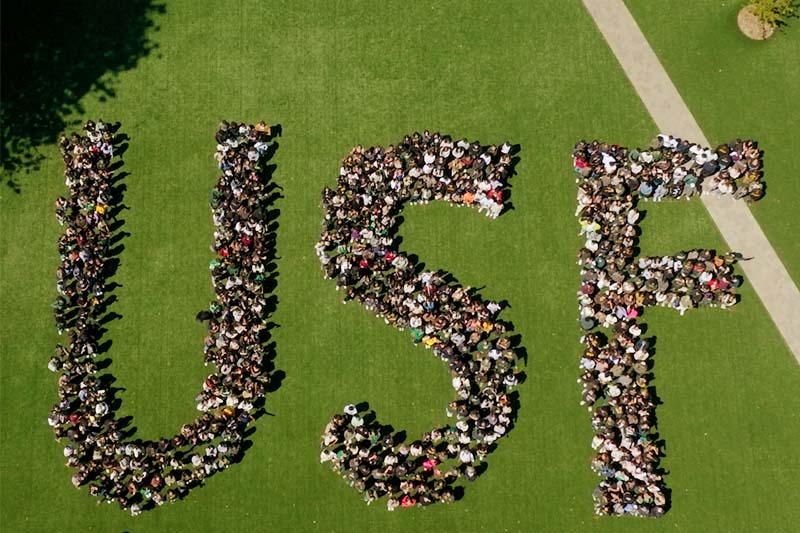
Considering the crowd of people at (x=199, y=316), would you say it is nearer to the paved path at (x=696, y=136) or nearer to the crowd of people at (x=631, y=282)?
the crowd of people at (x=631, y=282)

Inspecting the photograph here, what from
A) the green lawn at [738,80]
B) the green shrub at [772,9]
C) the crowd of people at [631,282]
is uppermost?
the green shrub at [772,9]

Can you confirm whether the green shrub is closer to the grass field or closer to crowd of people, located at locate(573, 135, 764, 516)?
the grass field

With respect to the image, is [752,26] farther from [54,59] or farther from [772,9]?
[54,59]

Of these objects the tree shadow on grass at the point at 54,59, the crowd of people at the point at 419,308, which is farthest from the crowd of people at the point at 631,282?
the tree shadow on grass at the point at 54,59

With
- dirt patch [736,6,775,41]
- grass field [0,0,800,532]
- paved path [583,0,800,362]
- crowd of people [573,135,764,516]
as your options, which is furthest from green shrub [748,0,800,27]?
crowd of people [573,135,764,516]

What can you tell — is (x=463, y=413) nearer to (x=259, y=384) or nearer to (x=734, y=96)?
(x=259, y=384)

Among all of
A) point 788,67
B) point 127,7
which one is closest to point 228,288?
point 127,7
